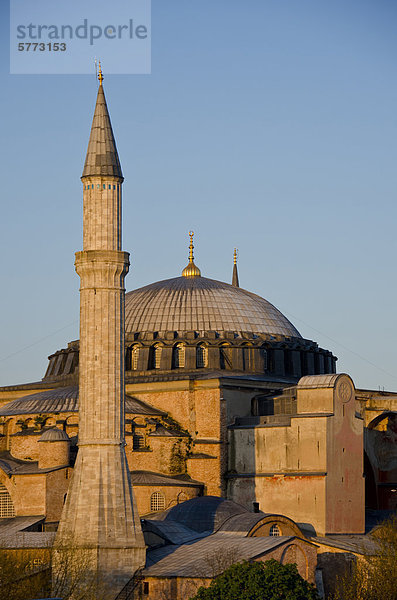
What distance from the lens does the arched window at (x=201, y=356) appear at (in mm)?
51562

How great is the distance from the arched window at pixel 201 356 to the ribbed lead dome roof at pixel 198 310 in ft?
3.70

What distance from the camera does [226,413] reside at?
1864 inches

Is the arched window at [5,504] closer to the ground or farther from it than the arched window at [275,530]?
farther from it

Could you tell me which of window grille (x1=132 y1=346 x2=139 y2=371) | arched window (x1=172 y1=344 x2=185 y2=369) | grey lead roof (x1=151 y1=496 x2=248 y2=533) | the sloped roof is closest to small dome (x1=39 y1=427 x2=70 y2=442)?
the sloped roof

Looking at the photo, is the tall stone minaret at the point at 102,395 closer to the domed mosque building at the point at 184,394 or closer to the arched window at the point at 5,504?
the domed mosque building at the point at 184,394

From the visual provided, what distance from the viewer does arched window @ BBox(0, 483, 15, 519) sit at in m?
44.0

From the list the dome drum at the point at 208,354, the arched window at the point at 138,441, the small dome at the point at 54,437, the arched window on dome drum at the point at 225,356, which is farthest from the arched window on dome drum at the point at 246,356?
the small dome at the point at 54,437

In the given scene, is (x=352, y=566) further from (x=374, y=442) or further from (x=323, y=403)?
(x=374, y=442)

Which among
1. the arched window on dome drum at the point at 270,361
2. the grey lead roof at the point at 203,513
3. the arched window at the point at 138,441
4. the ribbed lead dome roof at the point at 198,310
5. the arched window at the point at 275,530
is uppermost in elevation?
the ribbed lead dome roof at the point at 198,310

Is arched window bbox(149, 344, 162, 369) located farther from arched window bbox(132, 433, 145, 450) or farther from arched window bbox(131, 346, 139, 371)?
arched window bbox(132, 433, 145, 450)

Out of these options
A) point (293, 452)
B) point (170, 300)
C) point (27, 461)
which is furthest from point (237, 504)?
point (170, 300)

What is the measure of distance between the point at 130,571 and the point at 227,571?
2739mm

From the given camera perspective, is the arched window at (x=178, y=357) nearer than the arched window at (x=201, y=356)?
Yes

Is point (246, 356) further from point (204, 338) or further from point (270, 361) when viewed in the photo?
point (204, 338)
